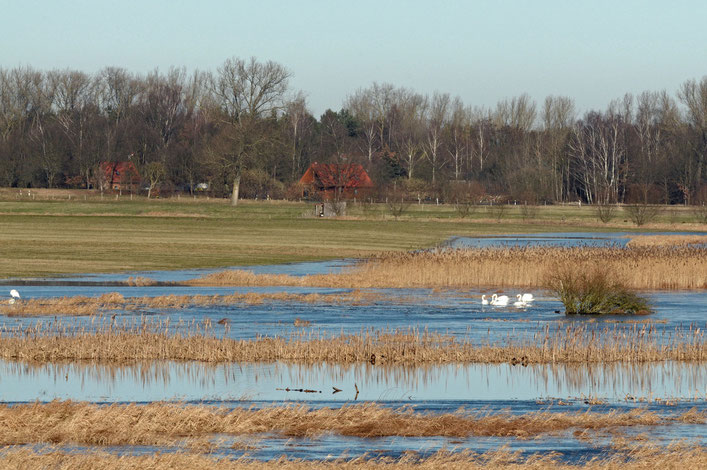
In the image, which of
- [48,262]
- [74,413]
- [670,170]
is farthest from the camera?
[670,170]

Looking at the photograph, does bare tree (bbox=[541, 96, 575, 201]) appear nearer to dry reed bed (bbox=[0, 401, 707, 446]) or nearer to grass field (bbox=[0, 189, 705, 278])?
grass field (bbox=[0, 189, 705, 278])

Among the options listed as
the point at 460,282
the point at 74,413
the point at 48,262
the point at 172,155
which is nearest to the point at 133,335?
the point at 74,413

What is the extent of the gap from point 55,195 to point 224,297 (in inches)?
3445

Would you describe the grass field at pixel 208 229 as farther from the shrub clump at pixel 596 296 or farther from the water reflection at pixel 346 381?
the water reflection at pixel 346 381

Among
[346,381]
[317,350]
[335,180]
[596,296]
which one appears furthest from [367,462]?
[335,180]

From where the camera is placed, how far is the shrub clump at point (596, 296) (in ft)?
112

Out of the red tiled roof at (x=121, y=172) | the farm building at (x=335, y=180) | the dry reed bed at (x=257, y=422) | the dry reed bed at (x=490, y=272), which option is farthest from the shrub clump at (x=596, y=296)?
the red tiled roof at (x=121, y=172)

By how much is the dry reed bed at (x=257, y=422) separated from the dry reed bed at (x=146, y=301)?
49.7 feet

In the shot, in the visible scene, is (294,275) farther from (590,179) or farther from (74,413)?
(590,179)

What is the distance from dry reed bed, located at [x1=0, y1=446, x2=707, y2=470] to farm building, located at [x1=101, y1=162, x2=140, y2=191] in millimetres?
118928

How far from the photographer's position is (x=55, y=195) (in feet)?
393

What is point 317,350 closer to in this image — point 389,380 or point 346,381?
point 346,381

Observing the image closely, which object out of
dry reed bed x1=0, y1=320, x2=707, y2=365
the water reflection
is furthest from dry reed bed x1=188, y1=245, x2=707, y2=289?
the water reflection

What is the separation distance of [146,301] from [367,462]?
22808mm
